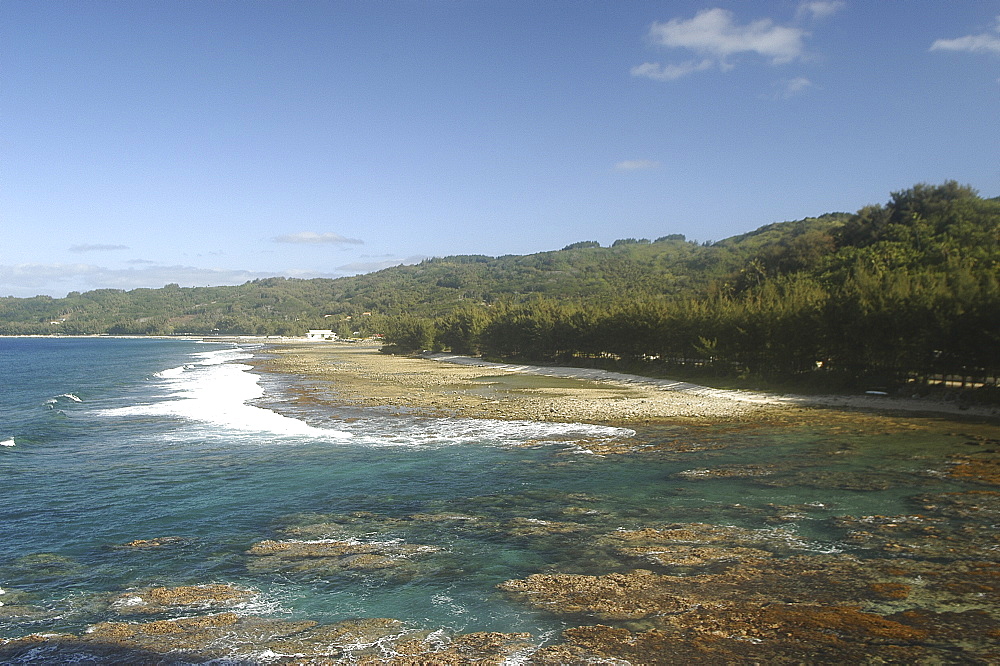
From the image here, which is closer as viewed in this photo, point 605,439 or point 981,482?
point 981,482

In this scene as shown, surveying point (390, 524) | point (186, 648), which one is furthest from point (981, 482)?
point (186, 648)

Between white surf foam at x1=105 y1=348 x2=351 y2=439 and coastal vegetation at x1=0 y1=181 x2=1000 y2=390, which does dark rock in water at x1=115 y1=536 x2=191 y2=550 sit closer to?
white surf foam at x1=105 y1=348 x2=351 y2=439

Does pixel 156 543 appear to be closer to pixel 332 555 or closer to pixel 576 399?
pixel 332 555

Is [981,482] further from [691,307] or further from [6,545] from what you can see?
[691,307]

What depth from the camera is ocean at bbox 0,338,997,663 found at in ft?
39.4

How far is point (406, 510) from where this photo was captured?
60.2 feet

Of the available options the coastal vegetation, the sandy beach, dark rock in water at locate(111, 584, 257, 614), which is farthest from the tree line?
dark rock in water at locate(111, 584, 257, 614)

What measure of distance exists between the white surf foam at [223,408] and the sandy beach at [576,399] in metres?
5.78

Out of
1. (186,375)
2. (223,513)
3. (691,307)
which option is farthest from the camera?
(186,375)

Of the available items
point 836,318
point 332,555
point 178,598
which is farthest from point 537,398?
point 178,598

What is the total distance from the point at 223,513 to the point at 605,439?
676 inches

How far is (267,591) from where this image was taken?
12.7 meters

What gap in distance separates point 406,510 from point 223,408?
3171 cm

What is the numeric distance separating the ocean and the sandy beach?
436 centimetres
